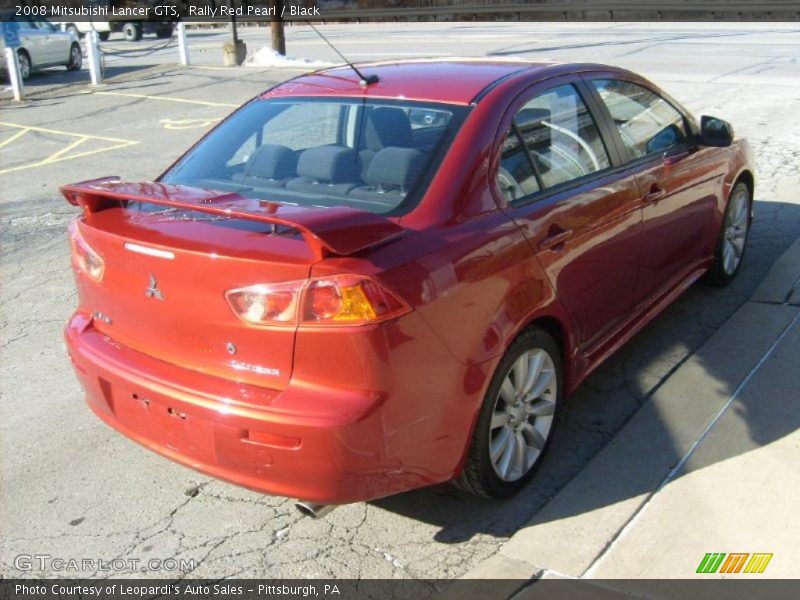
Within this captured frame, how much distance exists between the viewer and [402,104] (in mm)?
3877

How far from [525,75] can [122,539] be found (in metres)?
2.63

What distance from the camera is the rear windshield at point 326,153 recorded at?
3.55 metres

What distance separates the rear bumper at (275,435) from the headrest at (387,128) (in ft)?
4.23

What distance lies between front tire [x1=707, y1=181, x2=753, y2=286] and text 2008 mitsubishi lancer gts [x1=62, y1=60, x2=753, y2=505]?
125 cm

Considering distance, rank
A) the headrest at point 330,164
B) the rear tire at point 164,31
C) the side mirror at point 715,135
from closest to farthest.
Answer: the headrest at point 330,164, the side mirror at point 715,135, the rear tire at point 164,31

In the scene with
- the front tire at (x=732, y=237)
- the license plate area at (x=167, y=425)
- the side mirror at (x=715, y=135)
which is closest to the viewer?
the license plate area at (x=167, y=425)

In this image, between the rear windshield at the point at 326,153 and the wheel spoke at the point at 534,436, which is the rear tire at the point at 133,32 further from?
the wheel spoke at the point at 534,436

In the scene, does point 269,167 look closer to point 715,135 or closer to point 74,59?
point 715,135

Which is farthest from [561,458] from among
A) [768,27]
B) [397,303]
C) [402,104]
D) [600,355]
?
[768,27]

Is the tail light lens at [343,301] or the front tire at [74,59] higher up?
the tail light lens at [343,301]

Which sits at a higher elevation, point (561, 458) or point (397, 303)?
point (397, 303)

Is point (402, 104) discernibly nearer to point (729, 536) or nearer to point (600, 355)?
point (600, 355)

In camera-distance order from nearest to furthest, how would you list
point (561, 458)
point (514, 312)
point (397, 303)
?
point (397, 303), point (514, 312), point (561, 458)

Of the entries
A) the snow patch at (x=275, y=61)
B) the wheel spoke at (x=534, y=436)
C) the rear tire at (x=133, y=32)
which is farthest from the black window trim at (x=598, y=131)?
the rear tire at (x=133, y=32)
